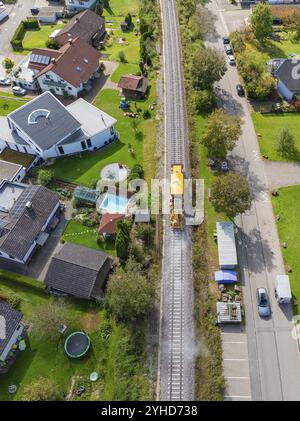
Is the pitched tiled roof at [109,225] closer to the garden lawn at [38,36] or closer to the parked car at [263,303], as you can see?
the parked car at [263,303]

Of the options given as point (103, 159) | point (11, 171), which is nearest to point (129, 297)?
point (103, 159)

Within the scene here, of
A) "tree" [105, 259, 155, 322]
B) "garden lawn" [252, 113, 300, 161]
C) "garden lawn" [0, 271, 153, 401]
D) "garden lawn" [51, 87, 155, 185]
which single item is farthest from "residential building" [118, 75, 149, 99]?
"garden lawn" [0, 271, 153, 401]

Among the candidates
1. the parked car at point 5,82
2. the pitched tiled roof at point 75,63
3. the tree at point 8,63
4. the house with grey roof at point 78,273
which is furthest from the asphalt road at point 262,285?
the tree at point 8,63

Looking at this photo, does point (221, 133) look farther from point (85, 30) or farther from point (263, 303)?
point (85, 30)

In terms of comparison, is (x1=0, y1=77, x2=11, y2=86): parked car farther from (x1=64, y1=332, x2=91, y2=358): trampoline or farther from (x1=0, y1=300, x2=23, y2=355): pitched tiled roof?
(x1=64, y1=332, x2=91, y2=358): trampoline

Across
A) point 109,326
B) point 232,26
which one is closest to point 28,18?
point 232,26

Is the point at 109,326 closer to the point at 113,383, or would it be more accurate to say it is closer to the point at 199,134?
the point at 113,383
